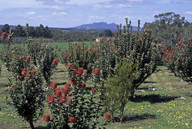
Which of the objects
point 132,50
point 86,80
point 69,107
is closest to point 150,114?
point 132,50

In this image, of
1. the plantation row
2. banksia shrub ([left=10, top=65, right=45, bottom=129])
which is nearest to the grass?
the plantation row

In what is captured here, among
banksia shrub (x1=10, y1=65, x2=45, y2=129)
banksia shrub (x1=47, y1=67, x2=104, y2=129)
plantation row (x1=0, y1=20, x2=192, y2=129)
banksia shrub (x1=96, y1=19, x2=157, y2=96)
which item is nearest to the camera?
banksia shrub (x1=47, y1=67, x2=104, y2=129)

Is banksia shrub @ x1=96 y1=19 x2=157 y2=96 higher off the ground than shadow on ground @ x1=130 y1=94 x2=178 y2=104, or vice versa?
banksia shrub @ x1=96 y1=19 x2=157 y2=96

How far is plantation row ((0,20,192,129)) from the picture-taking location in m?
4.52

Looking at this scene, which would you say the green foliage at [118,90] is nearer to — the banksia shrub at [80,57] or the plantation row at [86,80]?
the plantation row at [86,80]

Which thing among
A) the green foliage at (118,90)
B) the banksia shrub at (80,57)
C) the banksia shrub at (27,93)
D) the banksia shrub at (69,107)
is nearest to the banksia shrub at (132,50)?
the green foliage at (118,90)

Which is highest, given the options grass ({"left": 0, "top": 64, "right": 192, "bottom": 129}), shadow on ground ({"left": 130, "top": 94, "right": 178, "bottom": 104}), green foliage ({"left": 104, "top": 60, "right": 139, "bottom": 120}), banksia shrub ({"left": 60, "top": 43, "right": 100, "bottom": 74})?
banksia shrub ({"left": 60, "top": 43, "right": 100, "bottom": 74})

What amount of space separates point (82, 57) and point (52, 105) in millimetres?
10910

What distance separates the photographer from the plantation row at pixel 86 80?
452 cm

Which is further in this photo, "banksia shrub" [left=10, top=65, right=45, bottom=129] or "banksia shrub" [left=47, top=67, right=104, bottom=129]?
"banksia shrub" [left=10, top=65, right=45, bottom=129]

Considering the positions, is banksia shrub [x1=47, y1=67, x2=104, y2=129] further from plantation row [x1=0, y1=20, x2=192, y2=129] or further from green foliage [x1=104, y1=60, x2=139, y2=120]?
green foliage [x1=104, y1=60, x2=139, y2=120]

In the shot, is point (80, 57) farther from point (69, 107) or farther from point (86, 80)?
point (69, 107)

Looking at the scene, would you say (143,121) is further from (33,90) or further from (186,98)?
(186,98)

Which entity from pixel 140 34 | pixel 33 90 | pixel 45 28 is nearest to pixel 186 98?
pixel 140 34
